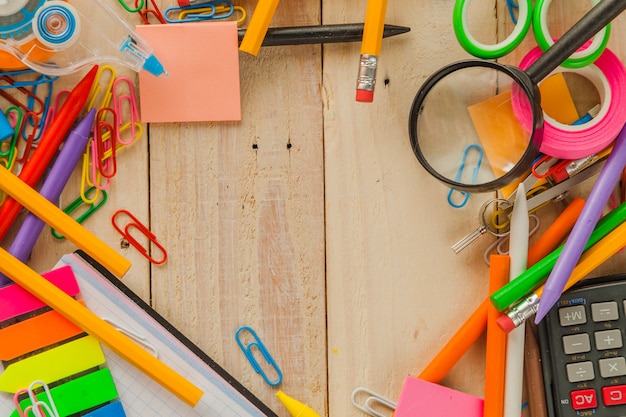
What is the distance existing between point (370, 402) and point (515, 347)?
16 centimetres

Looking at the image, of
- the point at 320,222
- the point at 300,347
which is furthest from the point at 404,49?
the point at 300,347

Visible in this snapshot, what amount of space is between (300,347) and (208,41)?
0.32 m

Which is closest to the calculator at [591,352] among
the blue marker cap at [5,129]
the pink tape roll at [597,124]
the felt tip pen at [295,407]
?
the pink tape roll at [597,124]

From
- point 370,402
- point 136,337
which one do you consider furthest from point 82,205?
point 370,402

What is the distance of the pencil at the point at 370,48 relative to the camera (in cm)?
69

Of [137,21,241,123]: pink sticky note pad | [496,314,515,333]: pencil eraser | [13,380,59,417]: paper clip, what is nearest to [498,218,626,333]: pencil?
[496,314,515,333]: pencil eraser

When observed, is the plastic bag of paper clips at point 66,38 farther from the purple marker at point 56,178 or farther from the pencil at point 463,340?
the pencil at point 463,340

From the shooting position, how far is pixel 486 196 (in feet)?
2.46

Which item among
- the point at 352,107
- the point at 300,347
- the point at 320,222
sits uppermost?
the point at 352,107

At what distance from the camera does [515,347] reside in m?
0.71

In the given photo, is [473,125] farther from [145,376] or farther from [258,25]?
[145,376]

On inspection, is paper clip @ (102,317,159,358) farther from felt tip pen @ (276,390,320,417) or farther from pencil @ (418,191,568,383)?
pencil @ (418,191,568,383)

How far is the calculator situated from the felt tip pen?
0.79 feet

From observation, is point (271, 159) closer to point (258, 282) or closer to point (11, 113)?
point (258, 282)
